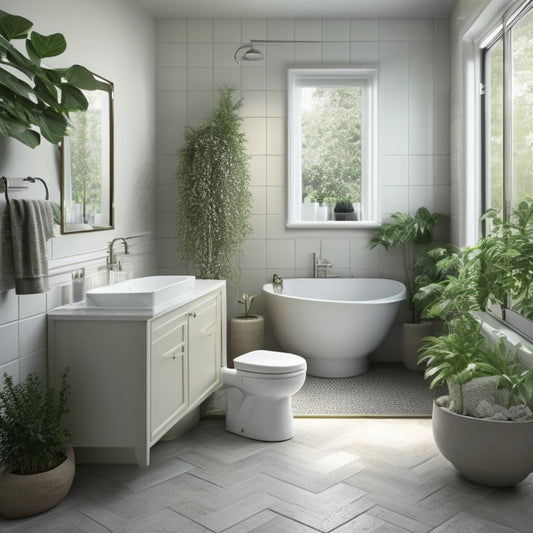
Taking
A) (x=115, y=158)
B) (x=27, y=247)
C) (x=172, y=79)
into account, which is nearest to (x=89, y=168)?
(x=115, y=158)

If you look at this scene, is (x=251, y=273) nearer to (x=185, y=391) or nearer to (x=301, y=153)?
(x=301, y=153)

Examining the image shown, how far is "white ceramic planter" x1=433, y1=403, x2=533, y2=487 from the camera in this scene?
266 centimetres

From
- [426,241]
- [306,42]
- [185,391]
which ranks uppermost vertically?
[306,42]

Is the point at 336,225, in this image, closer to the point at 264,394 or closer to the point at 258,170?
the point at 258,170

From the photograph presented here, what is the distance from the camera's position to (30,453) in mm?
2578

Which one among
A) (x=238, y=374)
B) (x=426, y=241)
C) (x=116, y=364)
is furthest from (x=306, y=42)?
(x=116, y=364)

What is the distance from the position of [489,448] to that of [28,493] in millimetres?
1944

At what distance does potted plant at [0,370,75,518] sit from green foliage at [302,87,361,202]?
3.23m

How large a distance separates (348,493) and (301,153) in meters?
3.22

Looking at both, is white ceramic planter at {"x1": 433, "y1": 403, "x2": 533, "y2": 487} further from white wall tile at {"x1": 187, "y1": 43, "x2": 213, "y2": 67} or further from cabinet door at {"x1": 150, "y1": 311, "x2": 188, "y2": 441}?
white wall tile at {"x1": 187, "y1": 43, "x2": 213, "y2": 67}

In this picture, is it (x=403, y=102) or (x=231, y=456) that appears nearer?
(x=231, y=456)

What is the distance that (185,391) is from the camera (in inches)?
128

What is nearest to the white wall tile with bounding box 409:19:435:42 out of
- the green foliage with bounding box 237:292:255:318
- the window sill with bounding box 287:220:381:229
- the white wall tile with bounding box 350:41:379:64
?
the white wall tile with bounding box 350:41:379:64

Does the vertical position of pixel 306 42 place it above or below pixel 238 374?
above
